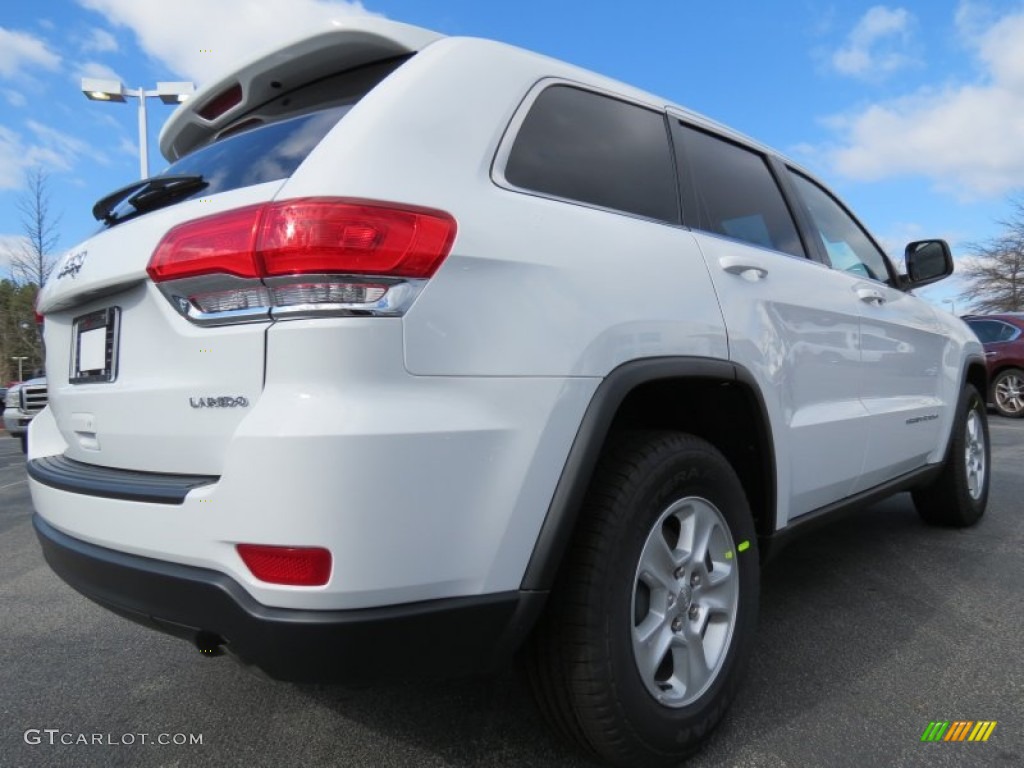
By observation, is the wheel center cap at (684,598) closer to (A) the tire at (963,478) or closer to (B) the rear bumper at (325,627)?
(B) the rear bumper at (325,627)

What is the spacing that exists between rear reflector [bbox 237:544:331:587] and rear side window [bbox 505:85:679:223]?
3.05 feet

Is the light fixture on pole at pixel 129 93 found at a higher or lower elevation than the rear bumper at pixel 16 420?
higher

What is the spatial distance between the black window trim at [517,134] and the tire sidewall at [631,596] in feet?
2.20

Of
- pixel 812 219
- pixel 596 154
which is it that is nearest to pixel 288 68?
pixel 596 154

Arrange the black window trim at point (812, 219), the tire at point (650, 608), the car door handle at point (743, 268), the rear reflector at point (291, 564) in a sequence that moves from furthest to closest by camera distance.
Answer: the black window trim at point (812, 219) → the car door handle at point (743, 268) → the tire at point (650, 608) → the rear reflector at point (291, 564)

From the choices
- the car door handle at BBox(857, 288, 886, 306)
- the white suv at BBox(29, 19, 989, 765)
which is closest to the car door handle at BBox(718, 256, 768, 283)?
the white suv at BBox(29, 19, 989, 765)

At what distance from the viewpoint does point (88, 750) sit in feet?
6.48

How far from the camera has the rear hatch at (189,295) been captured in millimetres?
1465

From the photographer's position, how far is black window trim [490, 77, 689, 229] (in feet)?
5.43

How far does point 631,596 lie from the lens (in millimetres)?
1683

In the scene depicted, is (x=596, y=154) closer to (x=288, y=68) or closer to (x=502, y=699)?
(x=288, y=68)

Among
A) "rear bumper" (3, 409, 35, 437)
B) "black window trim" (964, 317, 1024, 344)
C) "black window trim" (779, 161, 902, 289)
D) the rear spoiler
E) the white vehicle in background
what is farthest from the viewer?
"black window trim" (964, 317, 1024, 344)

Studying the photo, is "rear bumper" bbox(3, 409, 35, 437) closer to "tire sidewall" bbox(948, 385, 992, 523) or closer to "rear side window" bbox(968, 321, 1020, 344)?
"tire sidewall" bbox(948, 385, 992, 523)
